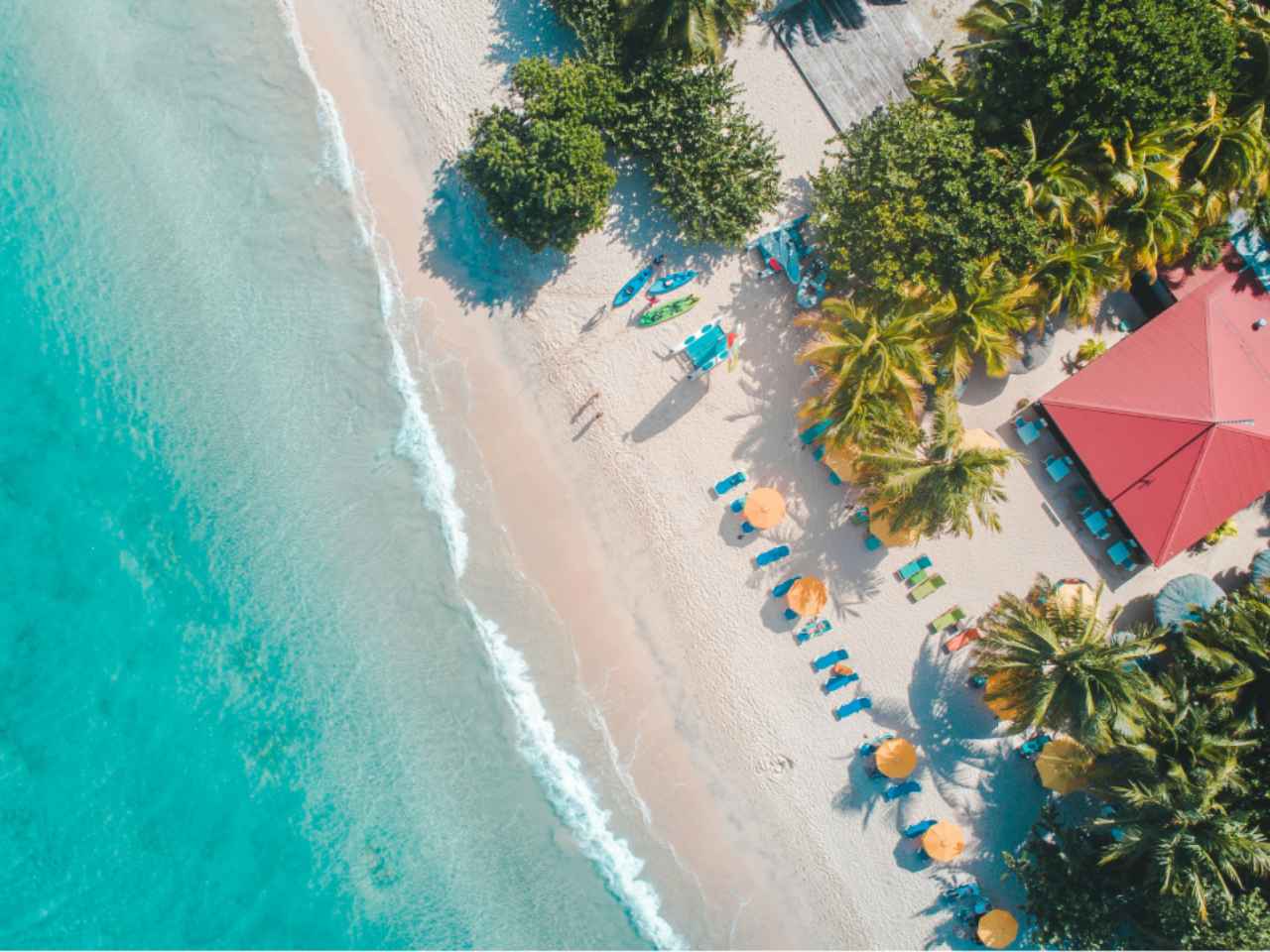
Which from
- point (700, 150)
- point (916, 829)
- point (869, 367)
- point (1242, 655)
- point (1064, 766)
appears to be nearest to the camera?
point (869, 367)

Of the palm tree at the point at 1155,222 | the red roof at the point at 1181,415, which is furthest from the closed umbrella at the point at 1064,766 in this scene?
the palm tree at the point at 1155,222

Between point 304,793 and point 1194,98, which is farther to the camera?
point 304,793

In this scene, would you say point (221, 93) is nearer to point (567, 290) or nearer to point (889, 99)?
point (567, 290)

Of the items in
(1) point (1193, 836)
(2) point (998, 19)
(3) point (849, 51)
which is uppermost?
(3) point (849, 51)

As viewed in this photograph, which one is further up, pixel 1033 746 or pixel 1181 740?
pixel 1181 740

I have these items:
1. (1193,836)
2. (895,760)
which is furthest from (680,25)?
(1193,836)

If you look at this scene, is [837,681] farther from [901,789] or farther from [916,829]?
[916,829]

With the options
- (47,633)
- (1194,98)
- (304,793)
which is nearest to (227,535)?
(47,633)
